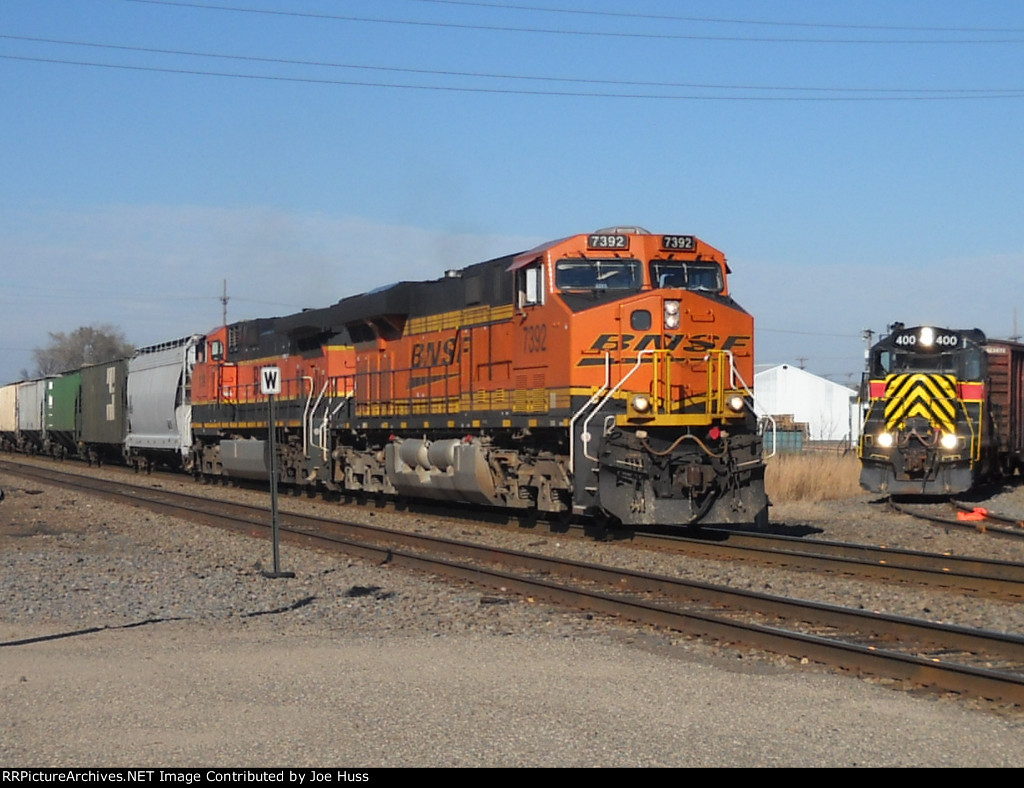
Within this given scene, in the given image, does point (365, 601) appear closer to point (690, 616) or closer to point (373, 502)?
point (690, 616)

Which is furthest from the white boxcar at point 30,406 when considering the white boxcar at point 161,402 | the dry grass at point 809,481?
the dry grass at point 809,481

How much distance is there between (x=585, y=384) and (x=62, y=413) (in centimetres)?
3488

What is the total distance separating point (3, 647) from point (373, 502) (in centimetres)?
1387

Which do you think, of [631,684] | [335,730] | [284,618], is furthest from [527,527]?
[335,730]

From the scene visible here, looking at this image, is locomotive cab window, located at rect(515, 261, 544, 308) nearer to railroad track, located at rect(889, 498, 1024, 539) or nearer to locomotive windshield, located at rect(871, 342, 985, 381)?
railroad track, located at rect(889, 498, 1024, 539)

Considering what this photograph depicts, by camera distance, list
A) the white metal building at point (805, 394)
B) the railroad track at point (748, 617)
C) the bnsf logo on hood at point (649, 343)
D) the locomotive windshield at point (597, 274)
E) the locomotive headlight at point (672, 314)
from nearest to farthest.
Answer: the railroad track at point (748, 617)
the bnsf logo on hood at point (649, 343)
the locomotive headlight at point (672, 314)
the locomotive windshield at point (597, 274)
the white metal building at point (805, 394)

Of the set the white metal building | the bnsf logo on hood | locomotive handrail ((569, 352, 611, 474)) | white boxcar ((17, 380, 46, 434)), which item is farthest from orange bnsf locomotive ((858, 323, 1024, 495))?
the white metal building

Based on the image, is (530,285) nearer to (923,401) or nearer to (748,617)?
(748,617)

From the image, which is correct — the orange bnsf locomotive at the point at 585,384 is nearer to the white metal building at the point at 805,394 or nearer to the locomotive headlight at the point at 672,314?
the locomotive headlight at the point at 672,314

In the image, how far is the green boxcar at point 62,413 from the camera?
4262 cm

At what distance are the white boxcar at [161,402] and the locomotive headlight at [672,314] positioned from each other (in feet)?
61.3

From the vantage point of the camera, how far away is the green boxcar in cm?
4262

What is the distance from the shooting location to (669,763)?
5480mm

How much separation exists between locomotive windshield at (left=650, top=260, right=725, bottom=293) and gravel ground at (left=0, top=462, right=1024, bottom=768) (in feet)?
13.0
